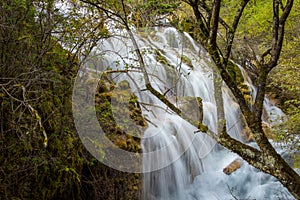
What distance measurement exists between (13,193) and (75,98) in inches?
65.7

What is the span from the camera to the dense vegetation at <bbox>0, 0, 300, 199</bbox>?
304 centimetres

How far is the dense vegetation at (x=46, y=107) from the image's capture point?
9.98 ft

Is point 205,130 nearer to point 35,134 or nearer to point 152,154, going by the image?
point 35,134

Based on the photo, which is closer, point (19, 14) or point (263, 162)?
point (263, 162)

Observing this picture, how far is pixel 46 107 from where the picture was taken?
3643 mm

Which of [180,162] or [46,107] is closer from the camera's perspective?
[46,107]

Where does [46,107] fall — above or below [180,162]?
above

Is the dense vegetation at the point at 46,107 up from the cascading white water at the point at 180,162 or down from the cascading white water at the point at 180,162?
up

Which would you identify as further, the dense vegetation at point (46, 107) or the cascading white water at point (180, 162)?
the cascading white water at point (180, 162)

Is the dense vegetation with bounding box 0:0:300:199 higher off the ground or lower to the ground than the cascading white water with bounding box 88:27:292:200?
higher

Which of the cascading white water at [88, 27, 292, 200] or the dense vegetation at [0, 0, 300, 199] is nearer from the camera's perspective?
the dense vegetation at [0, 0, 300, 199]

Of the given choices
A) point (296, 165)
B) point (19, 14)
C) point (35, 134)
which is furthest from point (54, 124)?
point (296, 165)

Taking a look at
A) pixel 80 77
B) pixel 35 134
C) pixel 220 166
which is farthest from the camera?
pixel 220 166

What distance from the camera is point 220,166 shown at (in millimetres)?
6945
